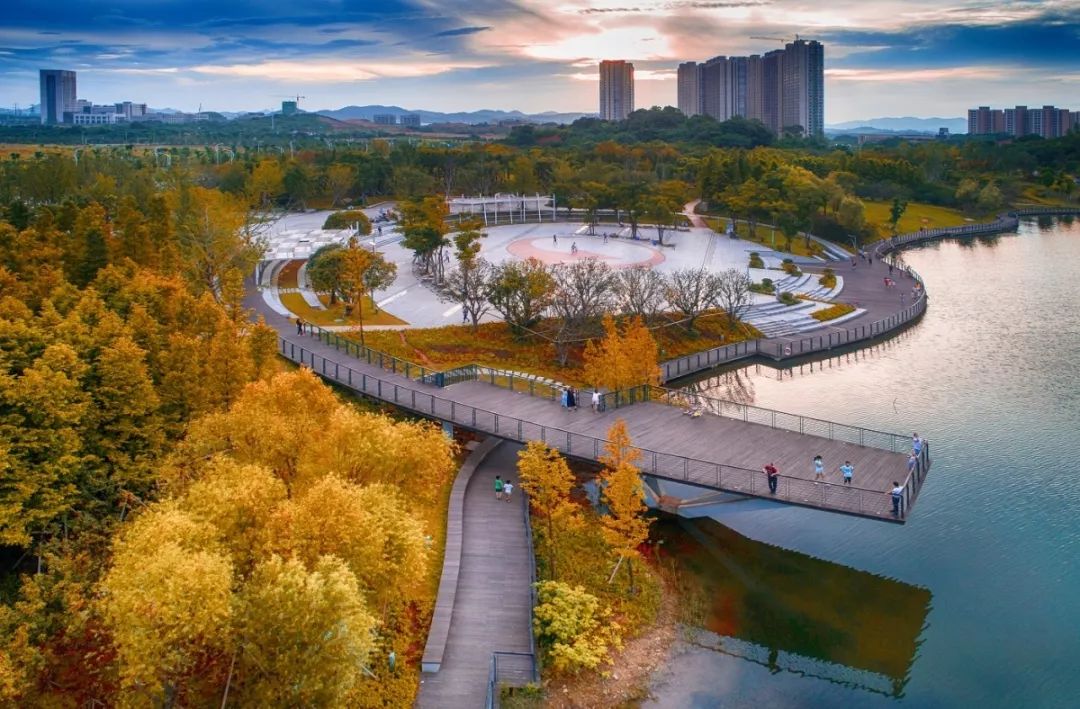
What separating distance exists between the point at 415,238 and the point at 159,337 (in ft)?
116

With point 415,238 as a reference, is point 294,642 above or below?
below

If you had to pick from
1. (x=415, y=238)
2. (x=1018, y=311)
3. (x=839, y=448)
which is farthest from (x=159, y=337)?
(x=1018, y=311)

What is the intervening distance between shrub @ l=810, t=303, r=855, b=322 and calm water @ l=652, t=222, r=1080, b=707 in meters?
14.8

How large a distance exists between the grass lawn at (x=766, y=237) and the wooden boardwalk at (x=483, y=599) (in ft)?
208

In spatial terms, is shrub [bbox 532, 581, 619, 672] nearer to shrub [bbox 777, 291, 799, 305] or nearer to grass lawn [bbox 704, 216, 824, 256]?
shrub [bbox 777, 291, 799, 305]

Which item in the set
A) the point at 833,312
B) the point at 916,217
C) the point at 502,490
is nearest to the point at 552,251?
the point at 833,312

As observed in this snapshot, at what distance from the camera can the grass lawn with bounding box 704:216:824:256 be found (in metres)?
89.9

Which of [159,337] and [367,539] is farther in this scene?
[159,337]

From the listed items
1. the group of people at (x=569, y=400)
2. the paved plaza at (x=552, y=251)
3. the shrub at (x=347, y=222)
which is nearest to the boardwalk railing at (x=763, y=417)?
the group of people at (x=569, y=400)

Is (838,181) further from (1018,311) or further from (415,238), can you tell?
(415,238)

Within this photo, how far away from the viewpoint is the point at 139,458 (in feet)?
94.6

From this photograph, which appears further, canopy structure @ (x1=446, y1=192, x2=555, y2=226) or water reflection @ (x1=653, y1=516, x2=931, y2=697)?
canopy structure @ (x1=446, y1=192, x2=555, y2=226)

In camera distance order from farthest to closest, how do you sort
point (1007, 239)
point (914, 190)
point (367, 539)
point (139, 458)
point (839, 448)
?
point (914, 190) → point (1007, 239) → point (839, 448) → point (139, 458) → point (367, 539)

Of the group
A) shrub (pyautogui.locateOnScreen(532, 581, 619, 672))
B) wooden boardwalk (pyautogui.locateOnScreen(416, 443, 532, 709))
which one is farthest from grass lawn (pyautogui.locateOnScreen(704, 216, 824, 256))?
shrub (pyautogui.locateOnScreen(532, 581, 619, 672))
